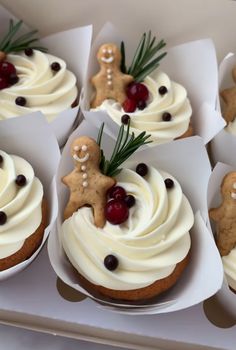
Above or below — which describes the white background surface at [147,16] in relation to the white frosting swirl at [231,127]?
above

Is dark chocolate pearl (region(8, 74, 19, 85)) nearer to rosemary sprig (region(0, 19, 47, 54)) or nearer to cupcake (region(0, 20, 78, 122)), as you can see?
cupcake (region(0, 20, 78, 122))

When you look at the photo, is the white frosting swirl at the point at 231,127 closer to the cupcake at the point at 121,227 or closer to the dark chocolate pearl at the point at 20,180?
the cupcake at the point at 121,227

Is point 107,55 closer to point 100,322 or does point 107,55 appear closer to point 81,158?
A: point 81,158

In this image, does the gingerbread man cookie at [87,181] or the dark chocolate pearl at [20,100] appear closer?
the gingerbread man cookie at [87,181]

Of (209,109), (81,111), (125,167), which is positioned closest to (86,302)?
(125,167)

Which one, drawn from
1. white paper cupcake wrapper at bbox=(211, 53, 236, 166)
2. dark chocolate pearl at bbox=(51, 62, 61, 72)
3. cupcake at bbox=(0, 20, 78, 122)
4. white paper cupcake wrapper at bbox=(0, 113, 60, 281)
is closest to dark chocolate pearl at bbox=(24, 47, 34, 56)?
cupcake at bbox=(0, 20, 78, 122)

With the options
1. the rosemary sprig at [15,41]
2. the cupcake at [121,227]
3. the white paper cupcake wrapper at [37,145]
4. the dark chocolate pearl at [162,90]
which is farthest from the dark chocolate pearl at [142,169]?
the rosemary sprig at [15,41]
